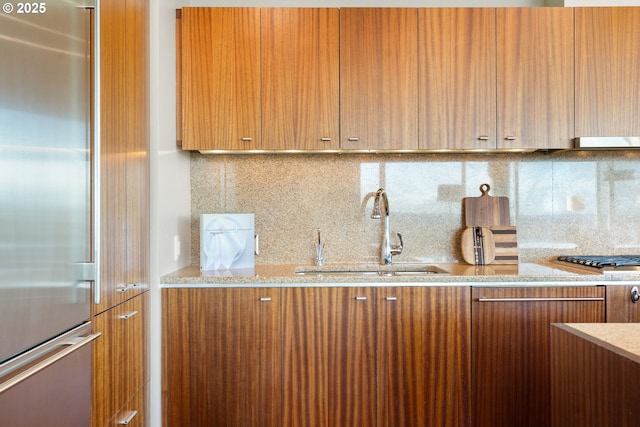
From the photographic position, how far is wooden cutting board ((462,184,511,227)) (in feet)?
9.12

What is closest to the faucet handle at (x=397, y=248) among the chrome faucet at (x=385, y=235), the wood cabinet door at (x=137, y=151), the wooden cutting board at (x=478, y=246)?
the chrome faucet at (x=385, y=235)

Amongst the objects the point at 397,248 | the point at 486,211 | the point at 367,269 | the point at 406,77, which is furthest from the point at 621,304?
the point at 406,77

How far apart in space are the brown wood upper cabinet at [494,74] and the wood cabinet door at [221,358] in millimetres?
1333

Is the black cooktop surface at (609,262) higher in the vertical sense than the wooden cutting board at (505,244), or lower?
lower

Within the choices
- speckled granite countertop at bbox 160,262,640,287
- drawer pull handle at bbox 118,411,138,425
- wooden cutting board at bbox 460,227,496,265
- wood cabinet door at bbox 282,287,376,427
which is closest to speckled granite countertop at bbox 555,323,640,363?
speckled granite countertop at bbox 160,262,640,287

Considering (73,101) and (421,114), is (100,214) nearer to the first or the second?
(73,101)

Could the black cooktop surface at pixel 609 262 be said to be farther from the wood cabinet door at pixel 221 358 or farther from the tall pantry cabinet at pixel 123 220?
the tall pantry cabinet at pixel 123 220

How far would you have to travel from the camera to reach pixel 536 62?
2498mm

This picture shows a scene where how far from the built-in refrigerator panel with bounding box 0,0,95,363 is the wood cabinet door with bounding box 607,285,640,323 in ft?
7.44

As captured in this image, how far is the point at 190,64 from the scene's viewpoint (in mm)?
2463

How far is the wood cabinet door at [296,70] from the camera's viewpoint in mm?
2475

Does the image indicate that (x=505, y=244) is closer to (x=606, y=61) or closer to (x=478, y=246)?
(x=478, y=246)

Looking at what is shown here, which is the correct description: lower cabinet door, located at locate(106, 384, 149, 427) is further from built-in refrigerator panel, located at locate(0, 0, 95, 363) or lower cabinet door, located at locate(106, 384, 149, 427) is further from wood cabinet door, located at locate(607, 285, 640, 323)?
wood cabinet door, located at locate(607, 285, 640, 323)

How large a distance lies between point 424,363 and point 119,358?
1359 mm
